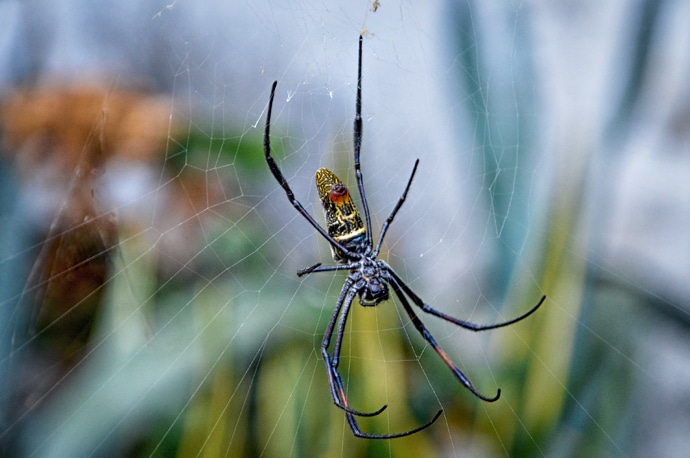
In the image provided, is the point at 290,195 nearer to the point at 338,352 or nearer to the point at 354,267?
the point at 354,267

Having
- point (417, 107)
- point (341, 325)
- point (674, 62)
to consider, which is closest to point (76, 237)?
point (341, 325)

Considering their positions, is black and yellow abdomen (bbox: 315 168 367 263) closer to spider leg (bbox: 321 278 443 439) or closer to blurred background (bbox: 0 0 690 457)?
spider leg (bbox: 321 278 443 439)

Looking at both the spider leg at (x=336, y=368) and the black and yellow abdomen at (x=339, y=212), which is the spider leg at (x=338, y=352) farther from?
the black and yellow abdomen at (x=339, y=212)

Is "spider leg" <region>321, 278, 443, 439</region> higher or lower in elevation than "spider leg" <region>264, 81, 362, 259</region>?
lower

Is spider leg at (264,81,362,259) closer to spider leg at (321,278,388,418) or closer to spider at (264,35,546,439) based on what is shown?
spider at (264,35,546,439)

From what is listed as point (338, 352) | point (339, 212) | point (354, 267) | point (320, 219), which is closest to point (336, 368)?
point (338, 352)

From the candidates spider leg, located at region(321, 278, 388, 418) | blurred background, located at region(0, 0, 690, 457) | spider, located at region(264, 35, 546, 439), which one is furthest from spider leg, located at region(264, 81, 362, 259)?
blurred background, located at region(0, 0, 690, 457)

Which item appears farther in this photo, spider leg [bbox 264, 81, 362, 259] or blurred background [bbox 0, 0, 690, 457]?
blurred background [bbox 0, 0, 690, 457]
